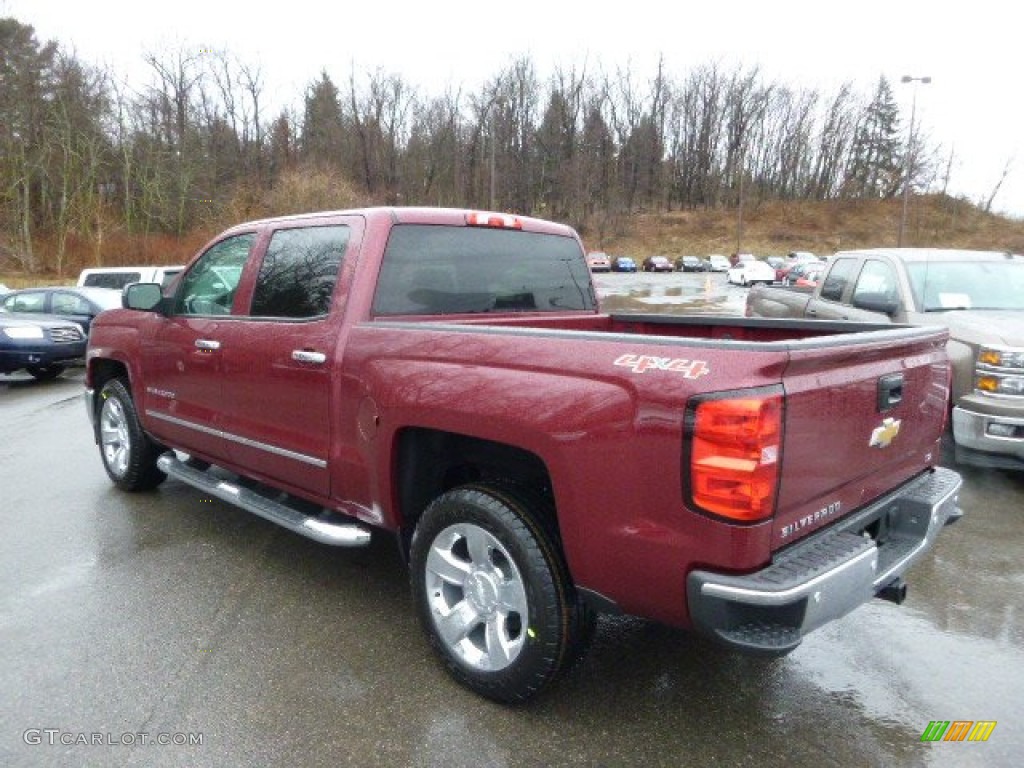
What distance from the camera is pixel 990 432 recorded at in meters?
5.12

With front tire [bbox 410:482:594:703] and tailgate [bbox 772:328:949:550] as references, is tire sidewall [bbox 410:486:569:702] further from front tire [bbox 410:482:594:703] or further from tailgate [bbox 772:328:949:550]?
tailgate [bbox 772:328:949:550]

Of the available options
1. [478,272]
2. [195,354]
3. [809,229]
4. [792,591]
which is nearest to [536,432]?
[792,591]

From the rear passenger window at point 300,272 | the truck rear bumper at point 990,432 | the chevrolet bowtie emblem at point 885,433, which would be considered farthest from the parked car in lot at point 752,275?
the chevrolet bowtie emblem at point 885,433

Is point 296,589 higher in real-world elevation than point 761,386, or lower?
lower

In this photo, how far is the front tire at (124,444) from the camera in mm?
5180

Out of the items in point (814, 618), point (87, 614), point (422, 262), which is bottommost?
point (87, 614)

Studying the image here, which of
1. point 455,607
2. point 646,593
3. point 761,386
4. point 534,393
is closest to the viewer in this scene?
point 761,386

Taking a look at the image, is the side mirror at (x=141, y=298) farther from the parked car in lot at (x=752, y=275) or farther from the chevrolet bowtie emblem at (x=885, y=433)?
the parked car in lot at (x=752, y=275)

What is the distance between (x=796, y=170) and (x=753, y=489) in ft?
289

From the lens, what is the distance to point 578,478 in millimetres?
2395

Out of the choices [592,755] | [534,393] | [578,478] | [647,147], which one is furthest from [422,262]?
[647,147]

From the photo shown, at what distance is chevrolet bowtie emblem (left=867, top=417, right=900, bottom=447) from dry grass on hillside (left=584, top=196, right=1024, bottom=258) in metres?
69.6

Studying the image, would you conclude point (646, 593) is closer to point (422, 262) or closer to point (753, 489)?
point (753, 489)

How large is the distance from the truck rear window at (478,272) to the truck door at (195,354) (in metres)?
1.15
